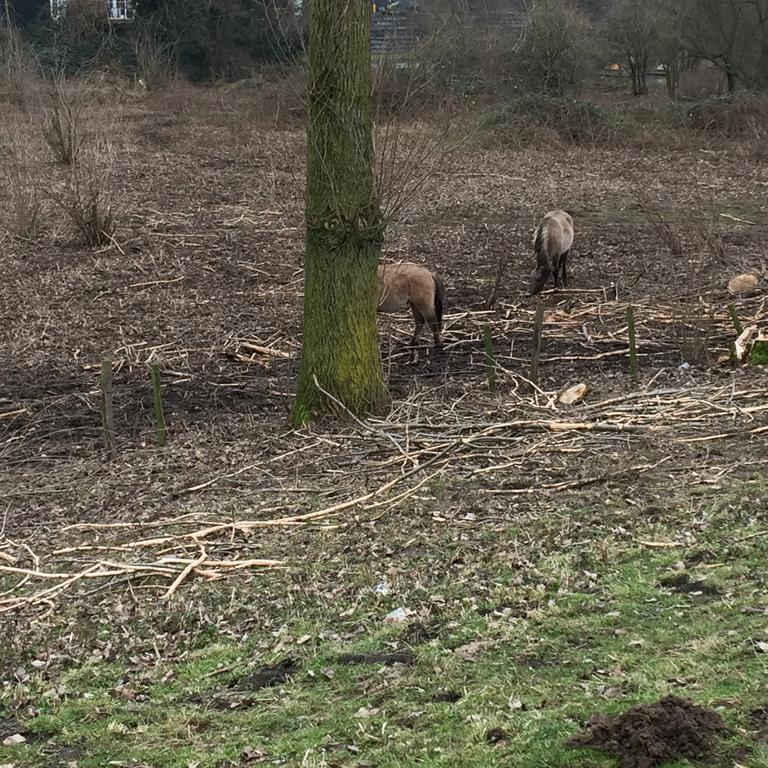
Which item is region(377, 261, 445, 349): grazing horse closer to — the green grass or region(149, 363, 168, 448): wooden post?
region(149, 363, 168, 448): wooden post

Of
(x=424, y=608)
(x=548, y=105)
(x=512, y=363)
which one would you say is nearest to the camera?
(x=424, y=608)

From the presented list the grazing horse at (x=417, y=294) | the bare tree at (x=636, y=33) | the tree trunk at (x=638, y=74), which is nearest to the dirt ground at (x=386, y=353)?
the grazing horse at (x=417, y=294)

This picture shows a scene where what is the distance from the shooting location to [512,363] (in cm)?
1108

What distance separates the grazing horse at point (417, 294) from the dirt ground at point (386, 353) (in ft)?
1.42

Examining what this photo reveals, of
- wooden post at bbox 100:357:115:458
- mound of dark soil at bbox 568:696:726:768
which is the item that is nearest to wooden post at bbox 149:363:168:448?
wooden post at bbox 100:357:115:458

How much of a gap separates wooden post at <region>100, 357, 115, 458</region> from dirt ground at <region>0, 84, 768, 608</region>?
17cm

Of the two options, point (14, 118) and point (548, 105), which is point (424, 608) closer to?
point (14, 118)

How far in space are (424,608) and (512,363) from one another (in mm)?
5680

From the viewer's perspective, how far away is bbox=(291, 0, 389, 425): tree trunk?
8.55 meters

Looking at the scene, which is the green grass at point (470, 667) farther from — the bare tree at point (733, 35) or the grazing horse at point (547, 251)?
the bare tree at point (733, 35)

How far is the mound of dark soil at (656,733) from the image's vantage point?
3662 millimetres

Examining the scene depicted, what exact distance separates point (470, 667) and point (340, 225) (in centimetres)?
468

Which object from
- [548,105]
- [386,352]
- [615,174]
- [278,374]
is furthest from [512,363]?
[548,105]

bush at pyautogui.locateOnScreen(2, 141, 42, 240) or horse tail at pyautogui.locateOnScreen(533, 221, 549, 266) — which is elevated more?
bush at pyautogui.locateOnScreen(2, 141, 42, 240)
